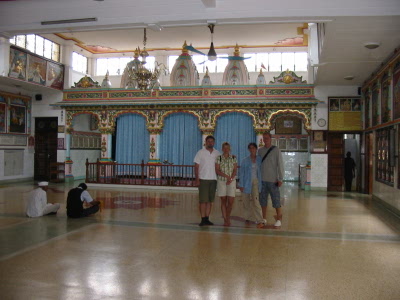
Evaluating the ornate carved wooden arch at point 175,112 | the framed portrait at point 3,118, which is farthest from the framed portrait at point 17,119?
the ornate carved wooden arch at point 175,112

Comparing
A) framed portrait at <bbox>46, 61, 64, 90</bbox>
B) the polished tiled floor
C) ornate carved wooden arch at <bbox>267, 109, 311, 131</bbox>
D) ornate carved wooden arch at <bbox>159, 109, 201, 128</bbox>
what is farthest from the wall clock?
framed portrait at <bbox>46, 61, 64, 90</bbox>

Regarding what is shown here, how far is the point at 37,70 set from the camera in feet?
42.9

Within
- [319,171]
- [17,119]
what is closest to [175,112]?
[319,171]

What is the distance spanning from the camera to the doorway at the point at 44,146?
587 inches

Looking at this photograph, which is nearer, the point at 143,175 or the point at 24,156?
the point at 143,175

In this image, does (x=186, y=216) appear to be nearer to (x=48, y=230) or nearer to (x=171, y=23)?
(x=48, y=230)

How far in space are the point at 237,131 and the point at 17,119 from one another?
8.09 m

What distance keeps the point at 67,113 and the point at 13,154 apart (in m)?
2.42

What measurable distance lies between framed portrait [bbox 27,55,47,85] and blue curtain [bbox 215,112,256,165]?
6.37 metres

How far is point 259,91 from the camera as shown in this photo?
12.8 meters

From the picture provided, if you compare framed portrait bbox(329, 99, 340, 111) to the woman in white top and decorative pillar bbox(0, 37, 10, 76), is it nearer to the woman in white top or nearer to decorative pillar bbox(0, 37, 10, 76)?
the woman in white top

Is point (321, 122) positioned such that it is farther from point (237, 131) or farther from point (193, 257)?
point (193, 257)

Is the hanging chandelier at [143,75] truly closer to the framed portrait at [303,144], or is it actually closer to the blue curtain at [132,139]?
the blue curtain at [132,139]

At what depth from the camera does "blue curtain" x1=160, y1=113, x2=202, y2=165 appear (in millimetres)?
13445
